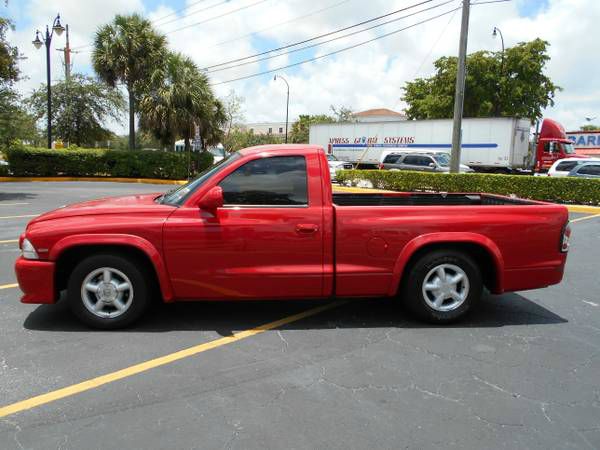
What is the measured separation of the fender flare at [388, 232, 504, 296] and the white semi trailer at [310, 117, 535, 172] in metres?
19.5

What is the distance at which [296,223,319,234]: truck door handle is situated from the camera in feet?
14.6

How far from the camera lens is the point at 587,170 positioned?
1762 cm

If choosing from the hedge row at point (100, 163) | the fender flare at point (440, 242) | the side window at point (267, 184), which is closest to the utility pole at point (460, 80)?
the fender flare at point (440, 242)

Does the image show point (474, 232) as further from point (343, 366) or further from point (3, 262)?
point (3, 262)

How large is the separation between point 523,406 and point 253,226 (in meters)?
2.45

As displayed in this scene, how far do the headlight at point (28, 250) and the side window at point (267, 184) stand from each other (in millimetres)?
1688

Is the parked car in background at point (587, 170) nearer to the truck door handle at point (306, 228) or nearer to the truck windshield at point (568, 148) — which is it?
the truck windshield at point (568, 148)

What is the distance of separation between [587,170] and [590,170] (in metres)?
0.09

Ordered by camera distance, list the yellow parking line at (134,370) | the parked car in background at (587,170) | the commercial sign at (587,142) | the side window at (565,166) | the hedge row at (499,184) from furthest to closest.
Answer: the commercial sign at (587,142)
the side window at (565,166)
the parked car in background at (587,170)
the hedge row at (499,184)
the yellow parking line at (134,370)

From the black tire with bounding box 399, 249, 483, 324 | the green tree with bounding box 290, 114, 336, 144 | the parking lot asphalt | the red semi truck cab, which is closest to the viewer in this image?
the parking lot asphalt

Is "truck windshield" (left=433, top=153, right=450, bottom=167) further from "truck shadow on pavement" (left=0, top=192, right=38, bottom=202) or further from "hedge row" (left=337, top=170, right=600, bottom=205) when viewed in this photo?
"truck shadow on pavement" (left=0, top=192, right=38, bottom=202)

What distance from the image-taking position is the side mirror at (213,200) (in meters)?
4.24

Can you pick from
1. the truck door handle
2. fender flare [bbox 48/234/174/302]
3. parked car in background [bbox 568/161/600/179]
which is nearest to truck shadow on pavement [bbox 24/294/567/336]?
fender flare [bbox 48/234/174/302]

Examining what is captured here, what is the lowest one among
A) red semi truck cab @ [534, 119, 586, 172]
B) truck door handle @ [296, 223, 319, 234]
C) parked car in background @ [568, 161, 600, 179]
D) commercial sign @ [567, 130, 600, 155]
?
truck door handle @ [296, 223, 319, 234]
